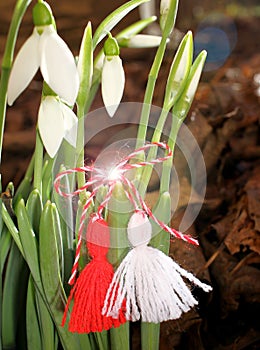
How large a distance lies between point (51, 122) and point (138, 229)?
0.37 ft

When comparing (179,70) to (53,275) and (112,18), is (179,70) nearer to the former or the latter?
(112,18)

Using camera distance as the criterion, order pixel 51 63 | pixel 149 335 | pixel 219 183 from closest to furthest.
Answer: pixel 51 63
pixel 149 335
pixel 219 183

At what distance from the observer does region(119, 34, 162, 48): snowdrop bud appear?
0.65 meters

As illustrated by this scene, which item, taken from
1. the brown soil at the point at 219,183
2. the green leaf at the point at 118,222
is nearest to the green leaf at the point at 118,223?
the green leaf at the point at 118,222

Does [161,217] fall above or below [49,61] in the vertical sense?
below

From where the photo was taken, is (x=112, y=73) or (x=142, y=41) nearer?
(x=112, y=73)

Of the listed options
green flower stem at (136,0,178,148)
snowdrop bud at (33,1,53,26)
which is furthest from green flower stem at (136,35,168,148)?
snowdrop bud at (33,1,53,26)

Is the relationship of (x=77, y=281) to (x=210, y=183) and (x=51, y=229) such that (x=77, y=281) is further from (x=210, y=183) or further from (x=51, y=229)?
(x=210, y=183)

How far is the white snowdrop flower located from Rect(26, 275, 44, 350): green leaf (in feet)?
0.63

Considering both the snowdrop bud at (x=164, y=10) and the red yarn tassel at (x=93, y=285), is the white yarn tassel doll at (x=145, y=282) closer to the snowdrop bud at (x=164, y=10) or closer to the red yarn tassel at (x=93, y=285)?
the red yarn tassel at (x=93, y=285)

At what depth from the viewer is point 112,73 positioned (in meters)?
0.52

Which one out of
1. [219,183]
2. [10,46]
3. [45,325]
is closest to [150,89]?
[10,46]

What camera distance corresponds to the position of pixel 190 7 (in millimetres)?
1668

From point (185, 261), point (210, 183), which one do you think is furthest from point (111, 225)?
point (210, 183)
